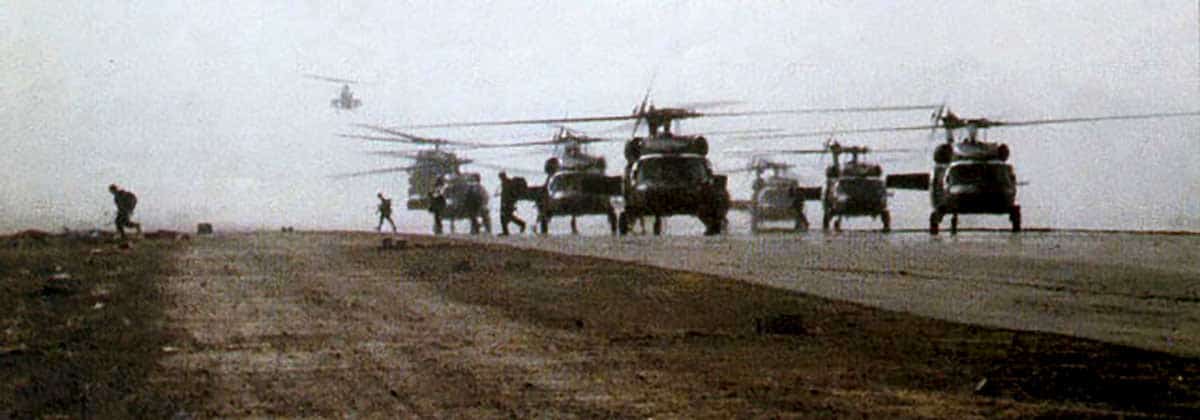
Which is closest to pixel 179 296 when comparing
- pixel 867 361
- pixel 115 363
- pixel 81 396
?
pixel 115 363

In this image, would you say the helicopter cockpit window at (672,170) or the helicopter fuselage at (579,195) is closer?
the helicopter cockpit window at (672,170)

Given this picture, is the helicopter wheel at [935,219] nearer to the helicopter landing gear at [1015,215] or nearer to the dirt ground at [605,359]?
the helicopter landing gear at [1015,215]

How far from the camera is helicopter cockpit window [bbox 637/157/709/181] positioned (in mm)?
42062

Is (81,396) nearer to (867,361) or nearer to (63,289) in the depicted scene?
(867,361)

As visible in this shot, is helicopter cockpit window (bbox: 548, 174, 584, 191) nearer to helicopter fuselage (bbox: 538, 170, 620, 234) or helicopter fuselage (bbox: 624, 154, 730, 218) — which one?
helicopter fuselage (bbox: 538, 170, 620, 234)

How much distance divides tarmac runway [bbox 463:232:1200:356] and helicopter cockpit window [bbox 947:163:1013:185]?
11387 millimetres

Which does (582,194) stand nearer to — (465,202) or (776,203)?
(465,202)

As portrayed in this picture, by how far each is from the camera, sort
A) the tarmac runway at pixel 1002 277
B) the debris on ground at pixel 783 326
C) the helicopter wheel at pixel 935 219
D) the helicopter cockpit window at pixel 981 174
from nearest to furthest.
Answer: the debris on ground at pixel 783 326, the tarmac runway at pixel 1002 277, the helicopter cockpit window at pixel 981 174, the helicopter wheel at pixel 935 219

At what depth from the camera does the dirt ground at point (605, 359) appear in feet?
27.9

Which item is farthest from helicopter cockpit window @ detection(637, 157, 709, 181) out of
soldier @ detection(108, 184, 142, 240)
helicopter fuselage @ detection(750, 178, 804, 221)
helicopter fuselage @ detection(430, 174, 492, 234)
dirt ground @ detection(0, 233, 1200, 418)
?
helicopter fuselage @ detection(750, 178, 804, 221)

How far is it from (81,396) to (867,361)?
545 cm

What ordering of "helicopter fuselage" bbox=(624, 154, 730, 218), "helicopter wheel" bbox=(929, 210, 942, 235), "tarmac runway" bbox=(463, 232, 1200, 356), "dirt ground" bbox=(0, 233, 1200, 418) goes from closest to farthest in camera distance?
"dirt ground" bbox=(0, 233, 1200, 418) → "tarmac runway" bbox=(463, 232, 1200, 356) → "helicopter fuselage" bbox=(624, 154, 730, 218) → "helicopter wheel" bbox=(929, 210, 942, 235)

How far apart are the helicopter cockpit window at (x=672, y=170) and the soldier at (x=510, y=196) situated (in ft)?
34.2

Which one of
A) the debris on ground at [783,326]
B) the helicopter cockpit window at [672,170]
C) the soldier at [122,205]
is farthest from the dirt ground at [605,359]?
the helicopter cockpit window at [672,170]
